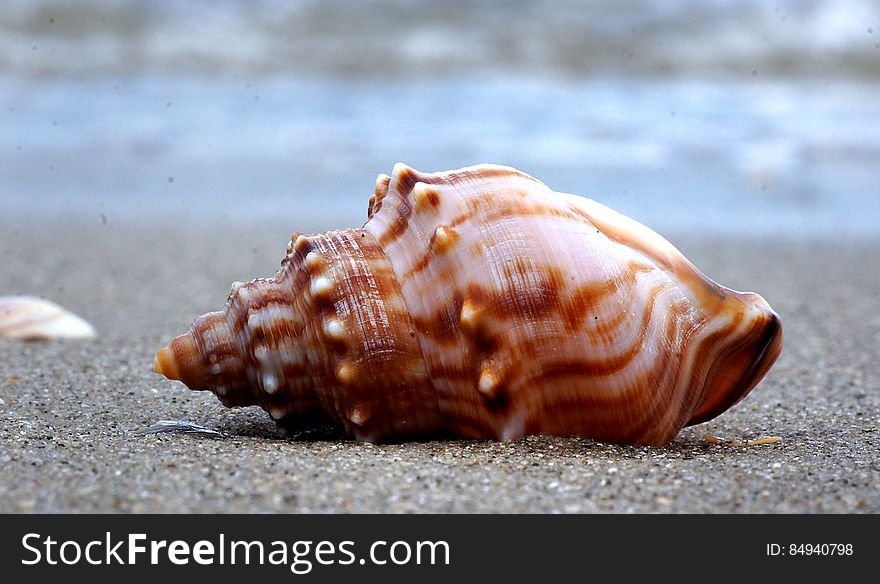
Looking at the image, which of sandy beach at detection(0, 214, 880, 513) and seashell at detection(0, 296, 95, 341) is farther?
seashell at detection(0, 296, 95, 341)

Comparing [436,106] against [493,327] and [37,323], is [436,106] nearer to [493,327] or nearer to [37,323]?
[37,323]

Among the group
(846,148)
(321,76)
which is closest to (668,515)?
(846,148)

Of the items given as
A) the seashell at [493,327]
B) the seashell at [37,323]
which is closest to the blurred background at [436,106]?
the seashell at [37,323]

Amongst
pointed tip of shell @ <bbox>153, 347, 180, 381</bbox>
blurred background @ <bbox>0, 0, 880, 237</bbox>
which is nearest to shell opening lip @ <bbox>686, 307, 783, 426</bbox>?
pointed tip of shell @ <bbox>153, 347, 180, 381</bbox>

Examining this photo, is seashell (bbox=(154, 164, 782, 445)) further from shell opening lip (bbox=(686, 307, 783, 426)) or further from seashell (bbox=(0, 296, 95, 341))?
seashell (bbox=(0, 296, 95, 341))

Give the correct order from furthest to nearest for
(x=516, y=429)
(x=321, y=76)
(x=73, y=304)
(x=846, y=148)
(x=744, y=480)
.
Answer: (x=321, y=76) → (x=846, y=148) → (x=73, y=304) → (x=516, y=429) → (x=744, y=480)

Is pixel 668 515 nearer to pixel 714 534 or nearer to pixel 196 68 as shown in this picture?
pixel 714 534
